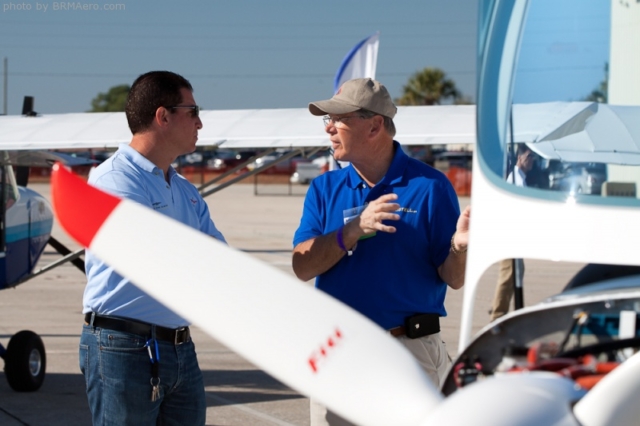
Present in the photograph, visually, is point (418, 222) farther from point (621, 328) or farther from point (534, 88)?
point (621, 328)

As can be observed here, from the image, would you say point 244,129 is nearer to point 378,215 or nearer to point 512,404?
point 378,215

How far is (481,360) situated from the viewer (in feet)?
7.93

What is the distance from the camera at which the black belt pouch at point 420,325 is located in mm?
3803

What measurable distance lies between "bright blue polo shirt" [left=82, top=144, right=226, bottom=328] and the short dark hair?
0.12m

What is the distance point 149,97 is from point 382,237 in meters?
1.09

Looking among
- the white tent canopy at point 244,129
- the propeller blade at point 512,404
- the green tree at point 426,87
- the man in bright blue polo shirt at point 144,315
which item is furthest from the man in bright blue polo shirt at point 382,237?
the green tree at point 426,87

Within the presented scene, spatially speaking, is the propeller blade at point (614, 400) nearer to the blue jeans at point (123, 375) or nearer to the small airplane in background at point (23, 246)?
the blue jeans at point (123, 375)

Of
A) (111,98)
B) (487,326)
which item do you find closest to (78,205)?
(487,326)

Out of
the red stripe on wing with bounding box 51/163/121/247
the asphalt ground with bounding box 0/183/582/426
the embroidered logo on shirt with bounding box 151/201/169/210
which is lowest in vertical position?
the asphalt ground with bounding box 0/183/582/426

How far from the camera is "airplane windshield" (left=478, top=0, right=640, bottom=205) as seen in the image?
2652mm

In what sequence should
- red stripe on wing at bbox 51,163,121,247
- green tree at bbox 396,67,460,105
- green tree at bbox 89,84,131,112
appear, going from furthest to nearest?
green tree at bbox 89,84,131,112
green tree at bbox 396,67,460,105
red stripe on wing at bbox 51,163,121,247

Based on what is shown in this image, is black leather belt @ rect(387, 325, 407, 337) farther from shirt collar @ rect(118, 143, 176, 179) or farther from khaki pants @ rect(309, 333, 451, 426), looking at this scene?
shirt collar @ rect(118, 143, 176, 179)

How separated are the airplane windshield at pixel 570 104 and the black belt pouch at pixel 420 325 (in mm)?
1187

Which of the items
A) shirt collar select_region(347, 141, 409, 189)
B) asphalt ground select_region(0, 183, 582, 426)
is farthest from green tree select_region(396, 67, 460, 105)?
shirt collar select_region(347, 141, 409, 189)
